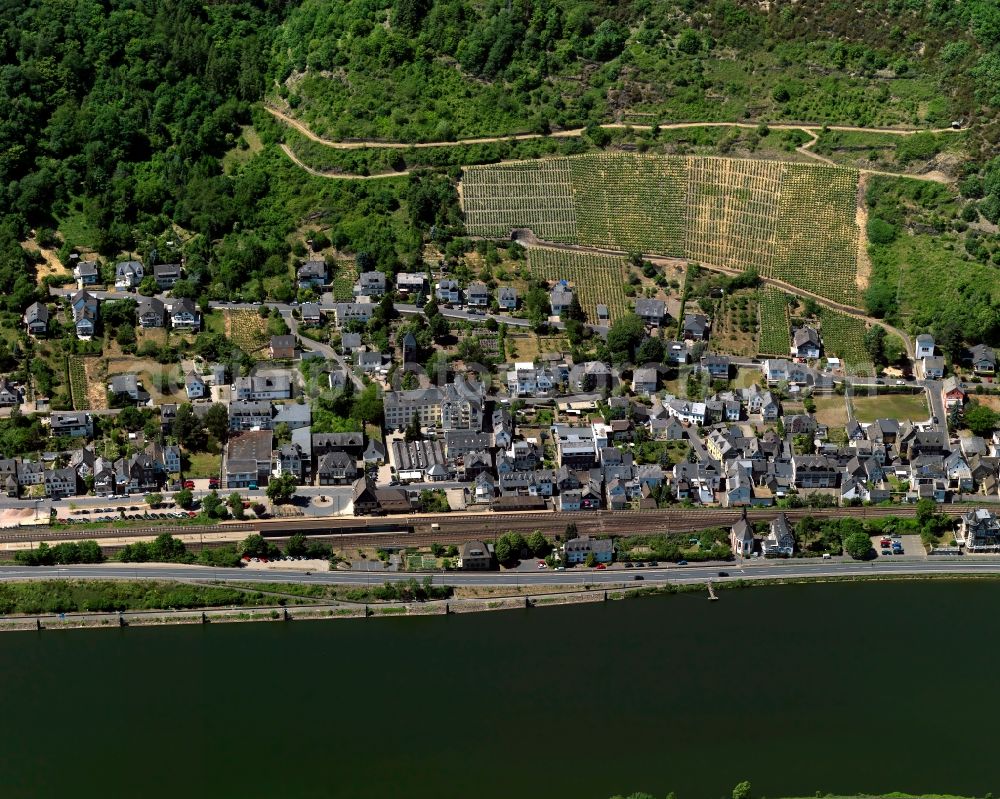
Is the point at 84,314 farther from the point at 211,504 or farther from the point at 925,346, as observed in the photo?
the point at 925,346

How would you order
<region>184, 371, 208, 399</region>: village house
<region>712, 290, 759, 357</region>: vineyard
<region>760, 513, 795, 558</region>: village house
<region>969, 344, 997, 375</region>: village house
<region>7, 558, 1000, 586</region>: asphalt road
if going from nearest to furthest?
<region>7, 558, 1000, 586</region>: asphalt road → <region>760, 513, 795, 558</region>: village house → <region>184, 371, 208, 399</region>: village house → <region>969, 344, 997, 375</region>: village house → <region>712, 290, 759, 357</region>: vineyard

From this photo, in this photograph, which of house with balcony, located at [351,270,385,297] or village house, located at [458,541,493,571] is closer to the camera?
village house, located at [458,541,493,571]

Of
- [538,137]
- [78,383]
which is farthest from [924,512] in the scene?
[78,383]

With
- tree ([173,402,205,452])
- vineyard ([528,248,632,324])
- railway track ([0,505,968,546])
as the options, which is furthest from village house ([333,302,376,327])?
railway track ([0,505,968,546])

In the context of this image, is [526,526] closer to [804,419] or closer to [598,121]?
[804,419]

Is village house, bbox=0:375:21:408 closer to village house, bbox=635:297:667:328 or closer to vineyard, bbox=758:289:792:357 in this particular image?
village house, bbox=635:297:667:328

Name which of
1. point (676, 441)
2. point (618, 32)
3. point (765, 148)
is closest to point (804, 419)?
point (676, 441)

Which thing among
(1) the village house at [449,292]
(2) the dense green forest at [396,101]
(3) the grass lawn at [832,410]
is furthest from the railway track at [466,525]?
(2) the dense green forest at [396,101]
